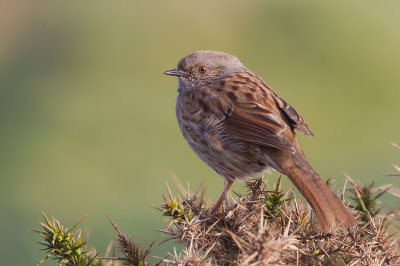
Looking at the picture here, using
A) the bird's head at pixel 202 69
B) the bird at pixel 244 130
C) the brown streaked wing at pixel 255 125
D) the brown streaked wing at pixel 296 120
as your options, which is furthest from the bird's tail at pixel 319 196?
the bird's head at pixel 202 69

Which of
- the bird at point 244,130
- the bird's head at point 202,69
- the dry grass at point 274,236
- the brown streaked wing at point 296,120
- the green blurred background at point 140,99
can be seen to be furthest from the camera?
the green blurred background at point 140,99

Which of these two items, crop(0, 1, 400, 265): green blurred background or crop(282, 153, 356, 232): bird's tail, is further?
crop(0, 1, 400, 265): green blurred background

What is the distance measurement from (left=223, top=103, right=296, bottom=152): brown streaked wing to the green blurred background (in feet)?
5.13

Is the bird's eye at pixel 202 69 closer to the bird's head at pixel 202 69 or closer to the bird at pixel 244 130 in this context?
the bird's head at pixel 202 69

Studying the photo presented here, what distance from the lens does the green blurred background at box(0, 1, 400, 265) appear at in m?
6.26

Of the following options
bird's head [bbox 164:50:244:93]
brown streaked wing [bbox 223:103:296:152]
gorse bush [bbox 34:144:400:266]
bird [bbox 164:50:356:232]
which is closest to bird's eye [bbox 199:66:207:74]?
bird's head [bbox 164:50:244:93]

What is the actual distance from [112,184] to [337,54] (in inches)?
168

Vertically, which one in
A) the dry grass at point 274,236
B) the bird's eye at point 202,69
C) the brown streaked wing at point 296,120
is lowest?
the dry grass at point 274,236

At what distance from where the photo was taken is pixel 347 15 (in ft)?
33.7

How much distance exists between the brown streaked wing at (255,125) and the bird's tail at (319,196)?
126 mm

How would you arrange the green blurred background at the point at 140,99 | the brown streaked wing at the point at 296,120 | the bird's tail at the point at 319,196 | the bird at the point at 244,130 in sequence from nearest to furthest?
the bird's tail at the point at 319,196 < the bird at the point at 244,130 < the brown streaked wing at the point at 296,120 < the green blurred background at the point at 140,99

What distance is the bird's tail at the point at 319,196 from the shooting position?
2.58 m

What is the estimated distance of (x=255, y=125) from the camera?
3.60 metres

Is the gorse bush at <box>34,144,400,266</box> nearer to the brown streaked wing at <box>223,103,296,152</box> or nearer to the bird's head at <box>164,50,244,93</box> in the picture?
the brown streaked wing at <box>223,103,296,152</box>
